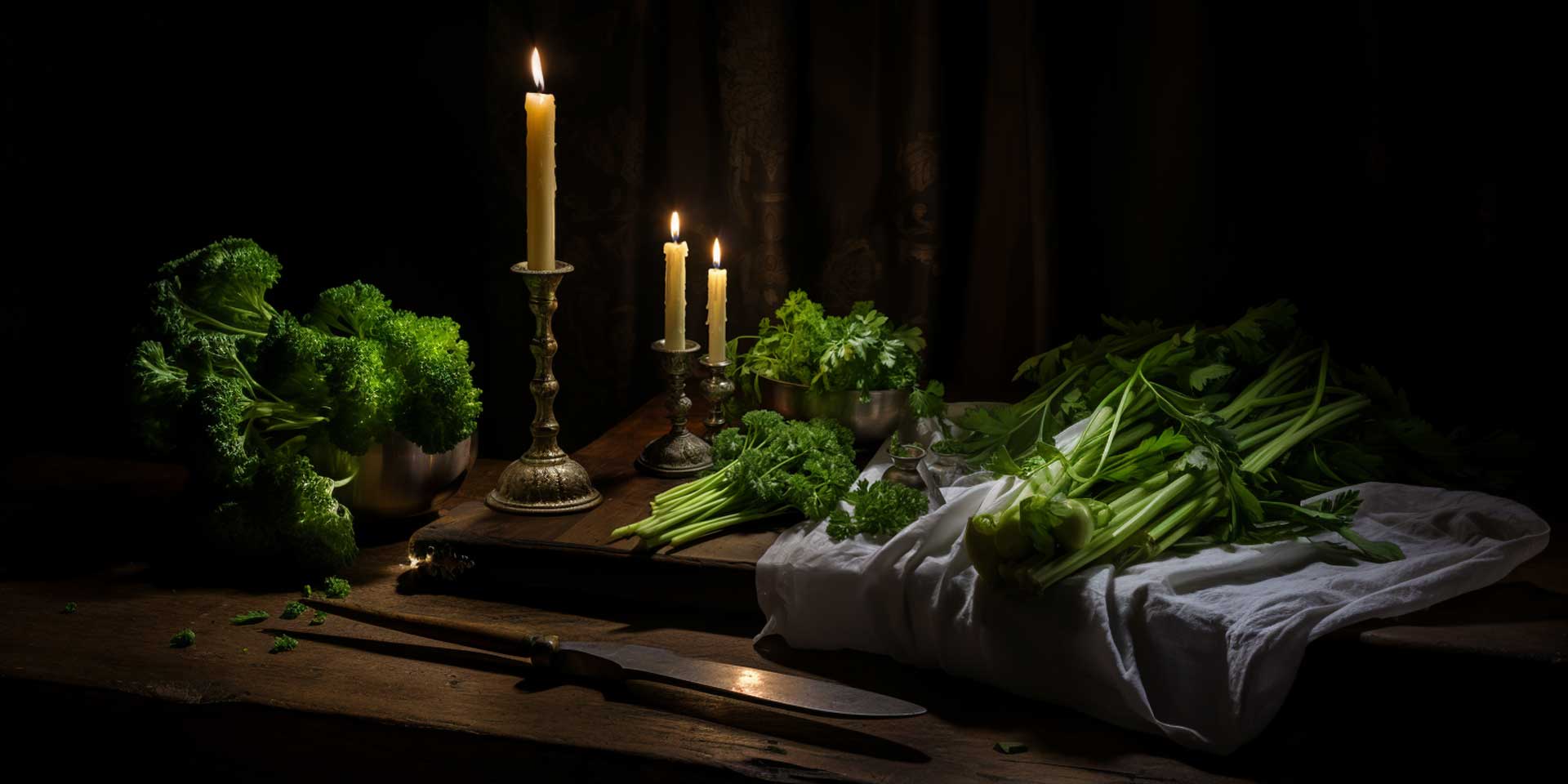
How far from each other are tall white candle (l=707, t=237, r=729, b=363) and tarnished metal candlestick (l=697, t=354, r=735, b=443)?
0.02 m

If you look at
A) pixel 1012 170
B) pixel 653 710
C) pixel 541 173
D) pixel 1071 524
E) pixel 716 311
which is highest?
pixel 1012 170

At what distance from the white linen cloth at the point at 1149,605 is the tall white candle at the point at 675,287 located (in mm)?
524

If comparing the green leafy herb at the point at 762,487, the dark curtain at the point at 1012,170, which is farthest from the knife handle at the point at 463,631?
the dark curtain at the point at 1012,170

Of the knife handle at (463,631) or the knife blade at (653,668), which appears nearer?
the knife blade at (653,668)

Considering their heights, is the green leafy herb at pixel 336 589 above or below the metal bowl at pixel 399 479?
below

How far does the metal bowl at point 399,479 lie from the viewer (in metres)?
2.22

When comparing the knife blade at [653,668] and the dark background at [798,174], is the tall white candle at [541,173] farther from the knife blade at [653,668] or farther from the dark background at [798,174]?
the dark background at [798,174]

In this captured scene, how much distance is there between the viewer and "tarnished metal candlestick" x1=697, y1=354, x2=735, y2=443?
8.00 ft

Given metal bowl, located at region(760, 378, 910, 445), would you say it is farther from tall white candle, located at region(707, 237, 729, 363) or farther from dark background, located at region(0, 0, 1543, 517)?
dark background, located at region(0, 0, 1543, 517)

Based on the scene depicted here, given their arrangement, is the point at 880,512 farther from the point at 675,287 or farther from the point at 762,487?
the point at 675,287

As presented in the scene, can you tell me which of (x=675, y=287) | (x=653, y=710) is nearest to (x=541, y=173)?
(x=675, y=287)

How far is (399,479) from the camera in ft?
7.37

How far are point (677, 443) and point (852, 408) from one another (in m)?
0.33

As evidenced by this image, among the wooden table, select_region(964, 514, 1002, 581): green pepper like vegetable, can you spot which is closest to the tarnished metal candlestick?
the wooden table
